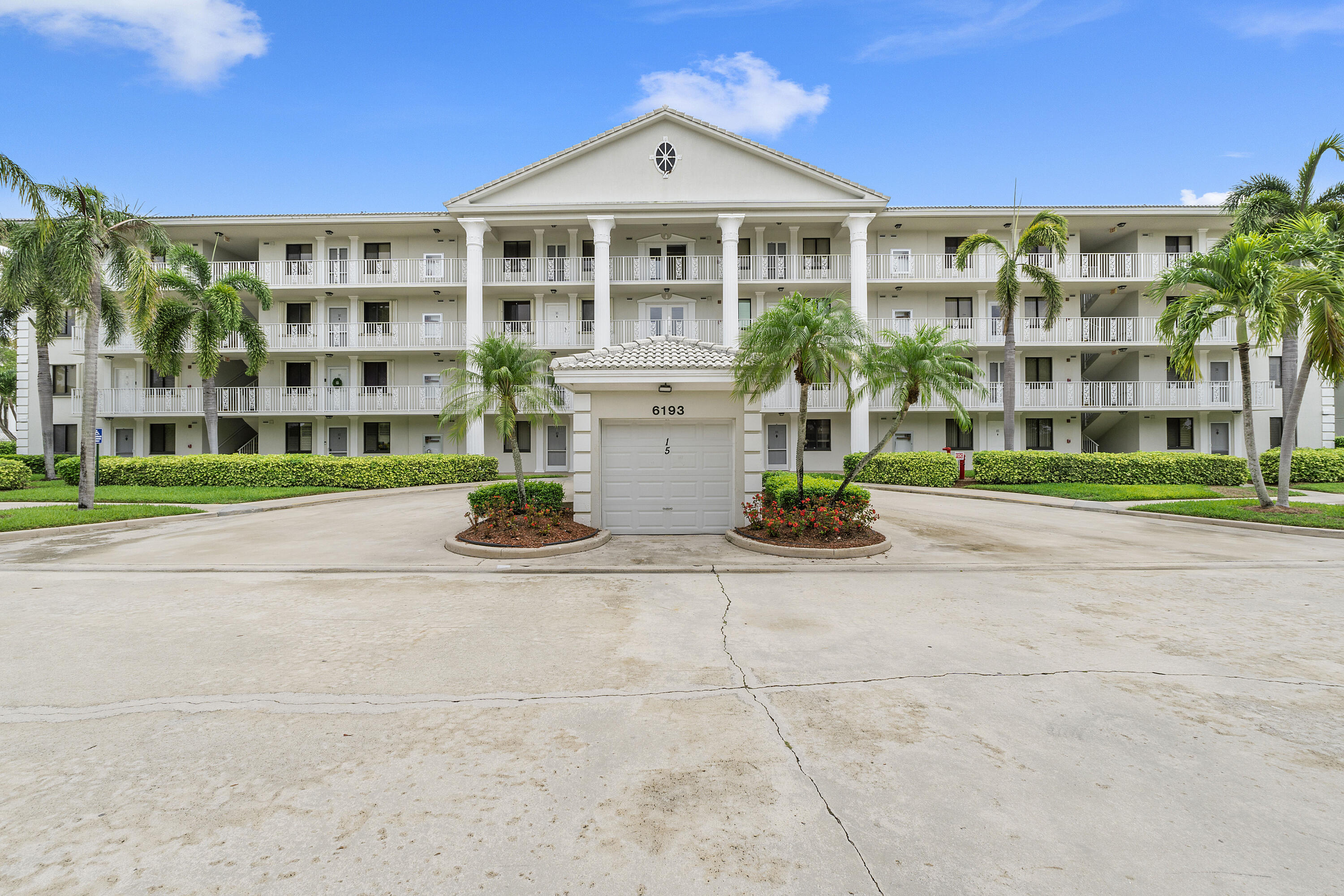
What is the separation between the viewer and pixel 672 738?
4168mm

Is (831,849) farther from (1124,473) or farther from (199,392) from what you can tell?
(199,392)

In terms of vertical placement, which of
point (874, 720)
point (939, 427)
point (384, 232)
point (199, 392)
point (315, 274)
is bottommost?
point (874, 720)

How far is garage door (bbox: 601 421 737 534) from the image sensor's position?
1282cm

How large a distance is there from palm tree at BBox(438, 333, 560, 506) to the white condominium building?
12867mm

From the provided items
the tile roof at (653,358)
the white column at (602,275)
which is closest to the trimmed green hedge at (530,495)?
the tile roof at (653,358)

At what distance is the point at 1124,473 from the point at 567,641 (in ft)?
78.1

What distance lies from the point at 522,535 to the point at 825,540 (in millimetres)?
5645

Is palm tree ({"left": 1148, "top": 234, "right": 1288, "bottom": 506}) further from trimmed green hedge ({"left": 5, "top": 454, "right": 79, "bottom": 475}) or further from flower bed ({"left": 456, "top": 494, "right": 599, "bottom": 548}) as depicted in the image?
trimmed green hedge ({"left": 5, "top": 454, "right": 79, "bottom": 475})

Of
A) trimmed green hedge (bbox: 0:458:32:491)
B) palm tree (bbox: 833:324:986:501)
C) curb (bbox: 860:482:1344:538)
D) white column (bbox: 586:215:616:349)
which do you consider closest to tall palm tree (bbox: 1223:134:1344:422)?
curb (bbox: 860:482:1344:538)

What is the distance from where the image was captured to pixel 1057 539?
40.6ft

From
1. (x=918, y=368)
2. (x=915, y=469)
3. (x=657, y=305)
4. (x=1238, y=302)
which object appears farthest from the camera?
(x=657, y=305)

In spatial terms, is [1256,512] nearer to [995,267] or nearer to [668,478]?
[668,478]

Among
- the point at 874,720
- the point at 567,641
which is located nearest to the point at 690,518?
the point at 567,641

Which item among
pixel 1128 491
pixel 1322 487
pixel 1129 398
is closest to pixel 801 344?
pixel 1128 491
